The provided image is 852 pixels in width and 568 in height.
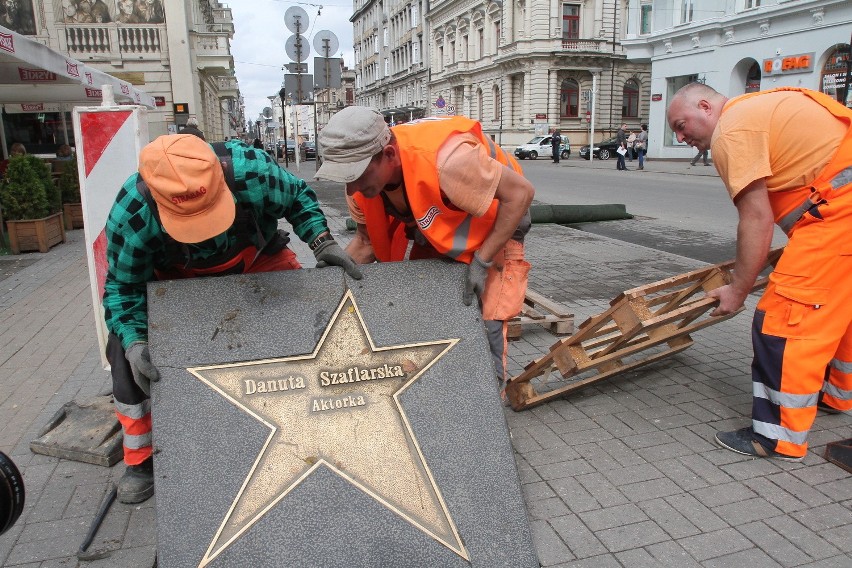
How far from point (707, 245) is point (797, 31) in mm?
18954

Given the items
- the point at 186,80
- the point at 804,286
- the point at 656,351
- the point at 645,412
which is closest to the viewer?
the point at 804,286

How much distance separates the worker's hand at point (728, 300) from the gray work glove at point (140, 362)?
246 cm

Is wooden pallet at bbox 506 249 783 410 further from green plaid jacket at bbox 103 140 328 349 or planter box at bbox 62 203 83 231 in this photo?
planter box at bbox 62 203 83 231

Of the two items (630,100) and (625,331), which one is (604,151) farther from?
(625,331)

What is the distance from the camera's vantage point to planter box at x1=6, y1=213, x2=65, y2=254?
338 inches

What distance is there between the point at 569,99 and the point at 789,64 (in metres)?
22.4

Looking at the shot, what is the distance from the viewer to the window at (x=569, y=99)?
44.6 m

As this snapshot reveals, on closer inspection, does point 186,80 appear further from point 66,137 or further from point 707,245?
point 707,245

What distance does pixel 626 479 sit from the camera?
286cm

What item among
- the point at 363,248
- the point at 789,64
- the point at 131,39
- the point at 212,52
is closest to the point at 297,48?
the point at 131,39

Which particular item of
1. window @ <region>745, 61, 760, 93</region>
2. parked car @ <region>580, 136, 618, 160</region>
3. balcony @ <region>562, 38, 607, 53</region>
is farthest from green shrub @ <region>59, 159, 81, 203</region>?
balcony @ <region>562, 38, 607, 53</region>

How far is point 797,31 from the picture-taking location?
75.2ft

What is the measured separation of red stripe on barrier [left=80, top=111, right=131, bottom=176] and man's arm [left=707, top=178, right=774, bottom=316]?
10.3 ft

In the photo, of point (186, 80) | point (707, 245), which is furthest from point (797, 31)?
point (186, 80)
